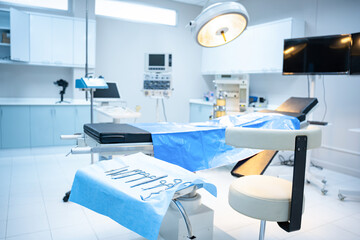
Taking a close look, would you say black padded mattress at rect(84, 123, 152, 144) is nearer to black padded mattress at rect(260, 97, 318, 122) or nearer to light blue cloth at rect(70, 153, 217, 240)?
light blue cloth at rect(70, 153, 217, 240)

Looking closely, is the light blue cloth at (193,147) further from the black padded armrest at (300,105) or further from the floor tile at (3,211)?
the floor tile at (3,211)

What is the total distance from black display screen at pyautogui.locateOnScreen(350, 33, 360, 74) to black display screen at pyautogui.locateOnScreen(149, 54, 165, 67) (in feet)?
8.10

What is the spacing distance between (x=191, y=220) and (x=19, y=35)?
13.9 feet

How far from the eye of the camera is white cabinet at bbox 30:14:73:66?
4.94m

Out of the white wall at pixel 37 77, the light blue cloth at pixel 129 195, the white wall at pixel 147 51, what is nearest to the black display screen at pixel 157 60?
the white wall at pixel 37 77

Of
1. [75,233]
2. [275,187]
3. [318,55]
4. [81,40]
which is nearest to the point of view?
[275,187]

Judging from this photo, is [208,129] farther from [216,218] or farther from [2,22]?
[2,22]

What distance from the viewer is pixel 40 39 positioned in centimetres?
498

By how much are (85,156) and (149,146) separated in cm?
316

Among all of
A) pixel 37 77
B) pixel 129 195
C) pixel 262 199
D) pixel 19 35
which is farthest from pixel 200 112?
pixel 129 195

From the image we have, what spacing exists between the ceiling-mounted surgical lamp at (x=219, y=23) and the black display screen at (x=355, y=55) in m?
1.93

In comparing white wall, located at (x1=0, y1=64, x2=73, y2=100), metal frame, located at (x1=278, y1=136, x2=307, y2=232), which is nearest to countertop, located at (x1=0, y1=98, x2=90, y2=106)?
white wall, located at (x1=0, y1=64, x2=73, y2=100)

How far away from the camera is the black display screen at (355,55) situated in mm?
3430

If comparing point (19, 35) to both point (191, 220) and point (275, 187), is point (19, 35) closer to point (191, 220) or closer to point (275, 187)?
point (191, 220)
